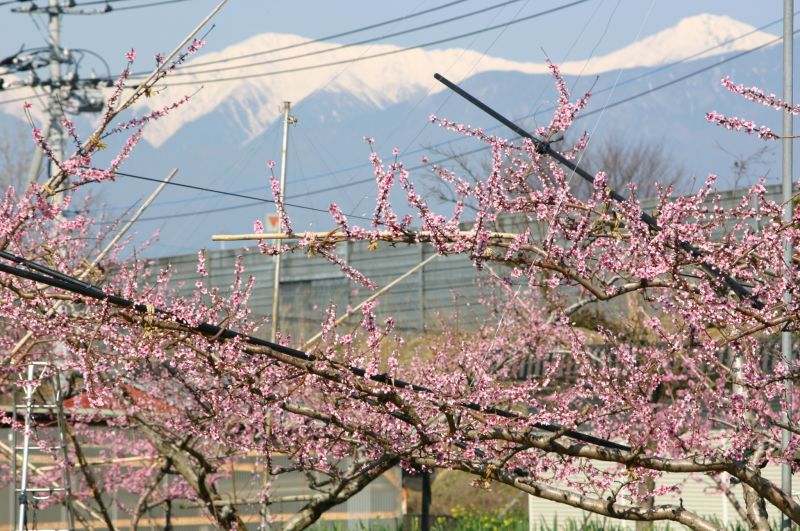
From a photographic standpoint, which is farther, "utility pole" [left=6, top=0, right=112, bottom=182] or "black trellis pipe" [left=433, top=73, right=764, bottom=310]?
"utility pole" [left=6, top=0, right=112, bottom=182]

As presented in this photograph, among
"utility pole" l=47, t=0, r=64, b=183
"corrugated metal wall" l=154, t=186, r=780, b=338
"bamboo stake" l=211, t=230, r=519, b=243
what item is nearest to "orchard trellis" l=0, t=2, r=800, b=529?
"bamboo stake" l=211, t=230, r=519, b=243

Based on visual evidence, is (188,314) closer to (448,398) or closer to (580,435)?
(448,398)

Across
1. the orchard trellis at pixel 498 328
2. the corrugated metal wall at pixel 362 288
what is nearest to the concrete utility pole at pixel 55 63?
the corrugated metal wall at pixel 362 288

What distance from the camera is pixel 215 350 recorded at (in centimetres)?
733

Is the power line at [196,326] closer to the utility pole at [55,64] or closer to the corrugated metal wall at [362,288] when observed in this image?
the corrugated metal wall at [362,288]

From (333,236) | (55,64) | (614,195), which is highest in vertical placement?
(55,64)

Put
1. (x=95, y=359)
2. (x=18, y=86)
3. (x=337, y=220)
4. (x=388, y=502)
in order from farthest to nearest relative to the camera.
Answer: (x=18, y=86) → (x=388, y=502) → (x=95, y=359) → (x=337, y=220)

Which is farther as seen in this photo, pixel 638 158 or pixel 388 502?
pixel 638 158

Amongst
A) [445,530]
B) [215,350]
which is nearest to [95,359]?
[215,350]

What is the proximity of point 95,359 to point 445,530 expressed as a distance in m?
12.6

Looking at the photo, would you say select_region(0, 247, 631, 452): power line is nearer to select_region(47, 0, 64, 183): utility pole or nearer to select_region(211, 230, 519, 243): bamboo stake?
select_region(211, 230, 519, 243): bamboo stake

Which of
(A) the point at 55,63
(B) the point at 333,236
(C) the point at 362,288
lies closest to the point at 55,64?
(A) the point at 55,63

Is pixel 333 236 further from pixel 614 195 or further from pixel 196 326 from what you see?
pixel 614 195

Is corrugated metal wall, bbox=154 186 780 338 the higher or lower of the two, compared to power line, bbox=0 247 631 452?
higher
